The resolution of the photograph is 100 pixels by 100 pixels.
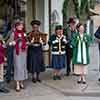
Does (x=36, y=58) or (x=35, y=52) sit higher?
(x=35, y=52)

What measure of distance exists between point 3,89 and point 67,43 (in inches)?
100

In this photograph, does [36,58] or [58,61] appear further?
[58,61]

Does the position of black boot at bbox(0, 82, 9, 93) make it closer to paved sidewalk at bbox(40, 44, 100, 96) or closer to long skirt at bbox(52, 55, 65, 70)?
paved sidewalk at bbox(40, 44, 100, 96)

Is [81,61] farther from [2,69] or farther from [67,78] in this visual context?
[2,69]

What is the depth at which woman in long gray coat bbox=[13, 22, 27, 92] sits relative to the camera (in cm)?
1048

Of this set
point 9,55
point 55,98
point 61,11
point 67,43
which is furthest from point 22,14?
point 55,98

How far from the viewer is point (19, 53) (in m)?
10.5

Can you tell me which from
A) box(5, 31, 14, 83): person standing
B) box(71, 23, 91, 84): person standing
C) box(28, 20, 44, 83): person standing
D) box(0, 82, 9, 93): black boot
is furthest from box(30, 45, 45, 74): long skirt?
box(0, 82, 9, 93): black boot

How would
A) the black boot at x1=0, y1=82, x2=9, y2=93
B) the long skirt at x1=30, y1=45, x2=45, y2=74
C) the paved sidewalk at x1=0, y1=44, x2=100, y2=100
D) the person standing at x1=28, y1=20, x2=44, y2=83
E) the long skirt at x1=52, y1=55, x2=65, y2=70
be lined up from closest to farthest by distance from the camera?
the paved sidewalk at x1=0, y1=44, x2=100, y2=100 < the black boot at x1=0, y1=82, x2=9, y2=93 < the person standing at x1=28, y1=20, x2=44, y2=83 < the long skirt at x1=30, y1=45, x2=45, y2=74 < the long skirt at x1=52, y1=55, x2=65, y2=70

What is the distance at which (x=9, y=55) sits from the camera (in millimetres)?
10773

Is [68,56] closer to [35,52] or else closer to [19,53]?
[35,52]

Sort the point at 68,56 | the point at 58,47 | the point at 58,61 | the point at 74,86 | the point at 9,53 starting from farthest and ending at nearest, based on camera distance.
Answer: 1. the point at 68,56
2. the point at 58,61
3. the point at 58,47
4. the point at 74,86
5. the point at 9,53

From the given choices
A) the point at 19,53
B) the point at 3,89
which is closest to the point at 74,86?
the point at 19,53

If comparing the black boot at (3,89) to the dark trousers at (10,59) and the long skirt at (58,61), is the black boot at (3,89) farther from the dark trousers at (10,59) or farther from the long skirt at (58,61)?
the long skirt at (58,61)
